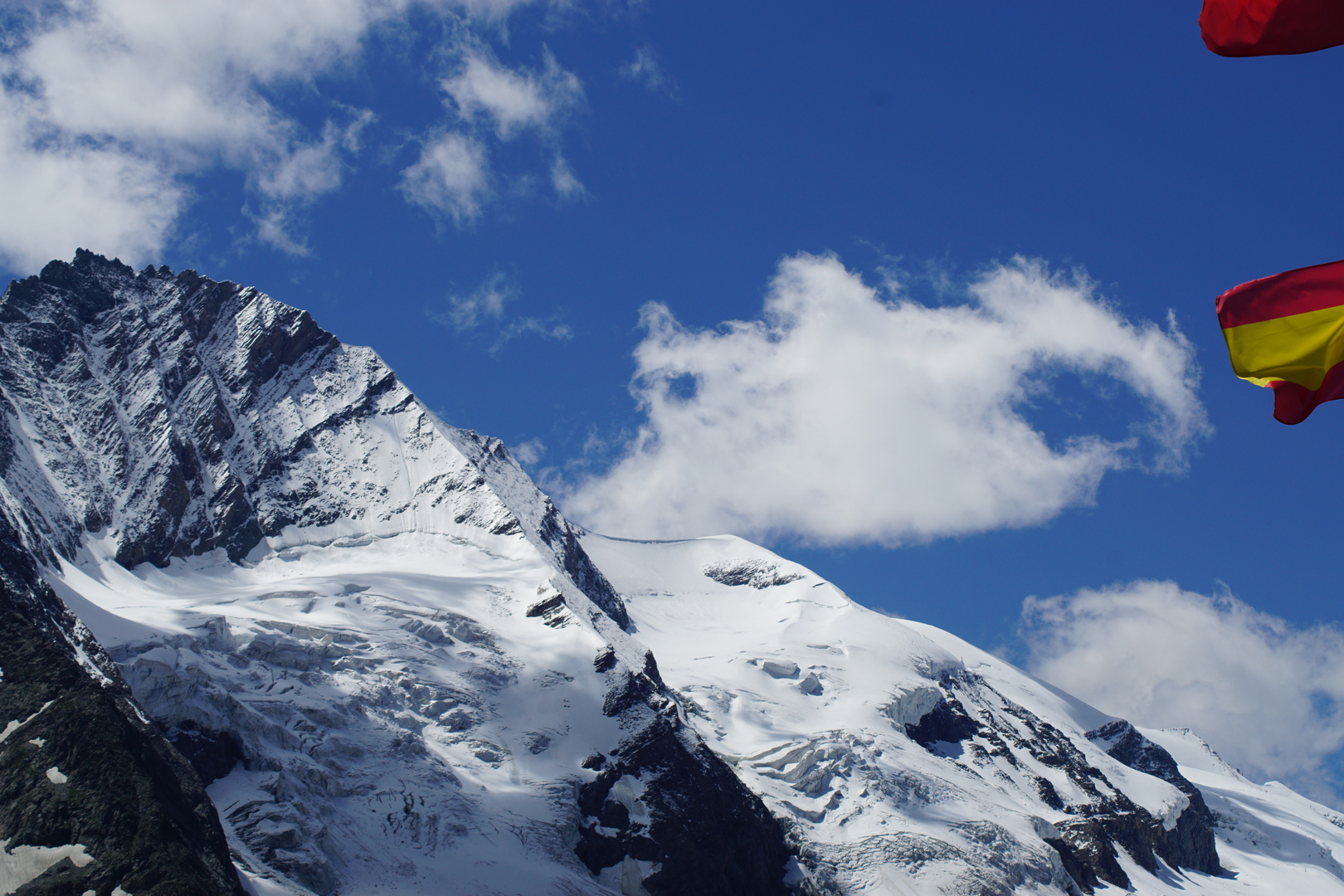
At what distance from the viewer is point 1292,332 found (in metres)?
21.6

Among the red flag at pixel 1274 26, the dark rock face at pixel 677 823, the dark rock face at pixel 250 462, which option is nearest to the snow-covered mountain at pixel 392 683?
the dark rock face at pixel 677 823

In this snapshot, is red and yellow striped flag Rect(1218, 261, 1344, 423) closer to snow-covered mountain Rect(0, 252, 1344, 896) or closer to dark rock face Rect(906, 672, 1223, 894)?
snow-covered mountain Rect(0, 252, 1344, 896)

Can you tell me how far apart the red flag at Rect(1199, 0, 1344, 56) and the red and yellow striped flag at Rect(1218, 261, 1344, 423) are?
4670mm

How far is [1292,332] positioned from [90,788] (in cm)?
6393

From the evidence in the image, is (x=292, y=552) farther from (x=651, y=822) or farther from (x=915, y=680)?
(x=915, y=680)

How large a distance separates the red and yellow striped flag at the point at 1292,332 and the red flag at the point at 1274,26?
15.3 feet

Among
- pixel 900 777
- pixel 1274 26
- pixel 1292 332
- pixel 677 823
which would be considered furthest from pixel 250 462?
pixel 1274 26

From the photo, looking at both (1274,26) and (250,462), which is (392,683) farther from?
(1274,26)

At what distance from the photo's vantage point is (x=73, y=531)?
144 m

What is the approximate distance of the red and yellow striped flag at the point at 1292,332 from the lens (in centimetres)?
2144

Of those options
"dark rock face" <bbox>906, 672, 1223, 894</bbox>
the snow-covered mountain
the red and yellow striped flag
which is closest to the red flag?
the red and yellow striped flag

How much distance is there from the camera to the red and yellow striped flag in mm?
21438

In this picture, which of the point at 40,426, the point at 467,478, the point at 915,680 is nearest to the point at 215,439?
the point at 40,426

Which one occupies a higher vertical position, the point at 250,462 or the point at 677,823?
the point at 250,462
